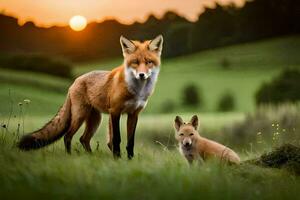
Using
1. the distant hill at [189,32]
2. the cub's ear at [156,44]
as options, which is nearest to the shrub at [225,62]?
the distant hill at [189,32]

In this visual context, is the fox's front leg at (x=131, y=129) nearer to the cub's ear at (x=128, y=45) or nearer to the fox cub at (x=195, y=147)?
the fox cub at (x=195, y=147)

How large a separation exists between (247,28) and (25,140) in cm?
1716

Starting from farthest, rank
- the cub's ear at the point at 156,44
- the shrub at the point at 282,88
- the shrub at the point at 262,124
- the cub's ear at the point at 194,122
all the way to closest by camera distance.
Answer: the shrub at the point at 282,88 → the shrub at the point at 262,124 → the cub's ear at the point at 194,122 → the cub's ear at the point at 156,44

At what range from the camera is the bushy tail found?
25.8 feet

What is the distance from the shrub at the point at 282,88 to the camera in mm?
17750

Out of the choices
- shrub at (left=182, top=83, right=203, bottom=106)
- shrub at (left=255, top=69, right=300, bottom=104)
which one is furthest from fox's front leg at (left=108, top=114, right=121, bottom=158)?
shrub at (left=182, top=83, right=203, bottom=106)

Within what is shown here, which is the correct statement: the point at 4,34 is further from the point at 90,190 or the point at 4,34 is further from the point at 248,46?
the point at 90,190

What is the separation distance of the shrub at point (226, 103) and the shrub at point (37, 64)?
5279mm

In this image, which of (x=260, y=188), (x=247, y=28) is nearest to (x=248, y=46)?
(x=247, y=28)

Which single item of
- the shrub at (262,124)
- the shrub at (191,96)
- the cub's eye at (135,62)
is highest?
the cub's eye at (135,62)

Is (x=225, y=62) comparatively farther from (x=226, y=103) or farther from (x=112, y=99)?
(x=112, y=99)

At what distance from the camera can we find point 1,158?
6086mm

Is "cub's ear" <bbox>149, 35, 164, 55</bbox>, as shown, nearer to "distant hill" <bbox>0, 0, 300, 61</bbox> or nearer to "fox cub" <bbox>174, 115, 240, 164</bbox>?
"fox cub" <bbox>174, 115, 240, 164</bbox>

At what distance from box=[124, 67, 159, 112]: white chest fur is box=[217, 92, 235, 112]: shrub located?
12.1 metres
